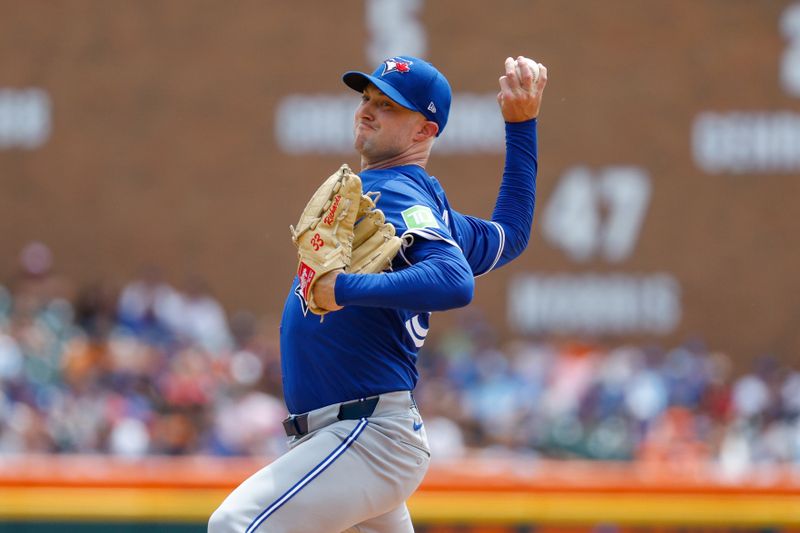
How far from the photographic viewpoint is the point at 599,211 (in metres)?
14.6

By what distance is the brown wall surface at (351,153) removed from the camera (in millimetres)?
14578

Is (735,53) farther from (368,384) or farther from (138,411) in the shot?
(368,384)

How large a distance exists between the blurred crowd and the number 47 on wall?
3.87 feet

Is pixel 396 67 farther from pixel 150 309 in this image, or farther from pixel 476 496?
pixel 150 309

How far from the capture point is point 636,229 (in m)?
14.6

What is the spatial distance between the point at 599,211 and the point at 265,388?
492cm

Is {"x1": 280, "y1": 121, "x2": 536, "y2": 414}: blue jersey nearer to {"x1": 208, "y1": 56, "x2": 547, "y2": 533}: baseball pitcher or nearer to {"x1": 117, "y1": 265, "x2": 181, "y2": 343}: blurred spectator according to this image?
{"x1": 208, "y1": 56, "x2": 547, "y2": 533}: baseball pitcher

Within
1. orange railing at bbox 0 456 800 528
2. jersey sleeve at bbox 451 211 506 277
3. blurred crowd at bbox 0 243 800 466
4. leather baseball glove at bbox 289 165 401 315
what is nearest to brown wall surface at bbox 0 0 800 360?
blurred crowd at bbox 0 243 800 466

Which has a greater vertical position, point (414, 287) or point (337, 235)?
point (337, 235)

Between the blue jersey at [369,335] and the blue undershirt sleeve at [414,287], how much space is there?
0.11m

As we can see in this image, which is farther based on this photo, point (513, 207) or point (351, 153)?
point (351, 153)

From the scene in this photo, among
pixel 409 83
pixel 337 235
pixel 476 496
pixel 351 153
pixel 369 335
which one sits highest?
pixel 351 153

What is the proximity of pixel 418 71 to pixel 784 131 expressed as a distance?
11492 millimetres

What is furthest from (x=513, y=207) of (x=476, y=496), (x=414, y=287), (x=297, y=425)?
(x=476, y=496)
